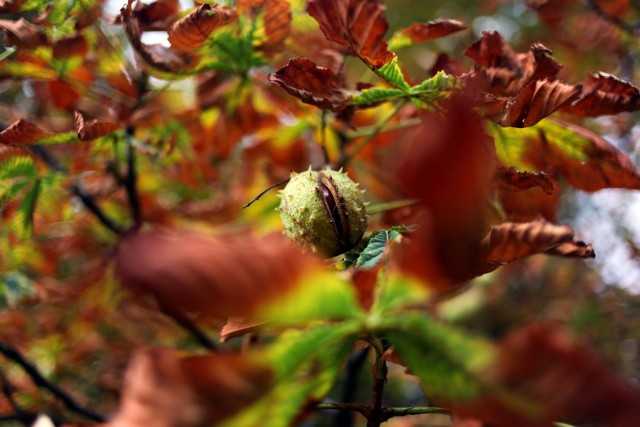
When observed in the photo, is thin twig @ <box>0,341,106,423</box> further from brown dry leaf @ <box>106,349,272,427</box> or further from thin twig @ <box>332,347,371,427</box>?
brown dry leaf @ <box>106,349,272,427</box>

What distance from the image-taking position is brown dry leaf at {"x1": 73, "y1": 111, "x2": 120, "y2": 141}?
2.55 ft

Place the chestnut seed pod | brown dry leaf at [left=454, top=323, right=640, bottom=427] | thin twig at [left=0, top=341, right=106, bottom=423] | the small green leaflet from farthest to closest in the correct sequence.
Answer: thin twig at [left=0, top=341, right=106, bottom=423], the chestnut seed pod, the small green leaflet, brown dry leaf at [left=454, top=323, right=640, bottom=427]

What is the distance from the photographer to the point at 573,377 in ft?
1.18

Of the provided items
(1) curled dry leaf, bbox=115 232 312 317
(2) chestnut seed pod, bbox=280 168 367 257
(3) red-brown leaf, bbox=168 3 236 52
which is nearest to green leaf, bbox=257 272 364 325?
(1) curled dry leaf, bbox=115 232 312 317

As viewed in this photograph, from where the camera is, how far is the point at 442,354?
0.40m

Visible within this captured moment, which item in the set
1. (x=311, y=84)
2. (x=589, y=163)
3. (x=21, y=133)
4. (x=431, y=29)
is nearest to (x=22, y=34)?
(x=21, y=133)

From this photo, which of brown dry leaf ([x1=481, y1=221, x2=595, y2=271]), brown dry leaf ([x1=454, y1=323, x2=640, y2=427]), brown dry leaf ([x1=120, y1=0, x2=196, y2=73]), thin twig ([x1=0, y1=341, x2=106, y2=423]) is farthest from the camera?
thin twig ([x1=0, y1=341, x2=106, y2=423])

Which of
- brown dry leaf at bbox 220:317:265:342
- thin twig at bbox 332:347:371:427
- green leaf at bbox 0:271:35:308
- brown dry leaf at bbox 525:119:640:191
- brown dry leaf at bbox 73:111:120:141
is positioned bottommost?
thin twig at bbox 332:347:371:427

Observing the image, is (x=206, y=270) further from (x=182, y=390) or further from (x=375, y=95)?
(x=375, y=95)

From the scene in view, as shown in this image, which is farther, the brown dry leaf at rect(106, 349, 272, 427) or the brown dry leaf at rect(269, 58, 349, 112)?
the brown dry leaf at rect(269, 58, 349, 112)

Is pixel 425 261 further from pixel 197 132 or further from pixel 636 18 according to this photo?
pixel 636 18

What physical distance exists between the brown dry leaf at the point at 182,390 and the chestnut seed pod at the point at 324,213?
0.33 m

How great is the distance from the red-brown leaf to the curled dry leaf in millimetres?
442

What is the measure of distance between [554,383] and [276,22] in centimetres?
68
